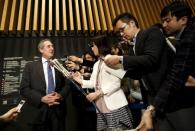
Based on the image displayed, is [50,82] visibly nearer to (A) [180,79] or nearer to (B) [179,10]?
(B) [179,10]

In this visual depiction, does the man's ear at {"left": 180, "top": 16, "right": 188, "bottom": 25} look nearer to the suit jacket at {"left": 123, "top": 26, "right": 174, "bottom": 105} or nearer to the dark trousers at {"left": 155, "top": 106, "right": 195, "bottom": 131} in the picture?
the suit jacket at {"left": 123, "top": 26, "right": 174, "bottom": 105}

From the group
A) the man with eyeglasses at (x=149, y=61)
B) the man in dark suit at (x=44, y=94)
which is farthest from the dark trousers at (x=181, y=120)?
the man in dark suit at (x=44, y=94)

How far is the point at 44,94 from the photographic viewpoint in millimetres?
3510

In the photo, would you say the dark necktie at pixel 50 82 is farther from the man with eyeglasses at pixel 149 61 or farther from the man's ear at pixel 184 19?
the man's ear at pixel 184 19

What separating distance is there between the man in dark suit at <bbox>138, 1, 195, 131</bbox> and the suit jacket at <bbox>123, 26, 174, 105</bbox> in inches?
5.3

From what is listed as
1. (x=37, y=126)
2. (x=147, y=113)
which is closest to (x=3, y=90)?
(x=37, y=126)

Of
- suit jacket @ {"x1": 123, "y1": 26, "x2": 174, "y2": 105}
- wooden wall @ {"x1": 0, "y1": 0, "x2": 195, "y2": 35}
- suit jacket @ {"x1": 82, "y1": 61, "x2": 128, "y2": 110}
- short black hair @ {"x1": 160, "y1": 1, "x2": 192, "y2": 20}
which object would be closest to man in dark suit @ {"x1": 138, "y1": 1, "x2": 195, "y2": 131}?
short black hair @ {"x1": 160, "y1": 1, "x2": 192, "y2": 20}

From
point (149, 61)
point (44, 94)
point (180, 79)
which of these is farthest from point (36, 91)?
point (180, 79)

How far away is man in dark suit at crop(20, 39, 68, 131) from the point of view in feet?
11.2

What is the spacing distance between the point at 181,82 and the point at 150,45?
19.3 inches

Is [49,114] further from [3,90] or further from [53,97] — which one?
[3,90]

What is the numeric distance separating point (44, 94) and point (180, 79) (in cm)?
226

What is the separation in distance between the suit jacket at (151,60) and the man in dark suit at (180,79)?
0.44 feet

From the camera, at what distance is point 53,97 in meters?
3.36
